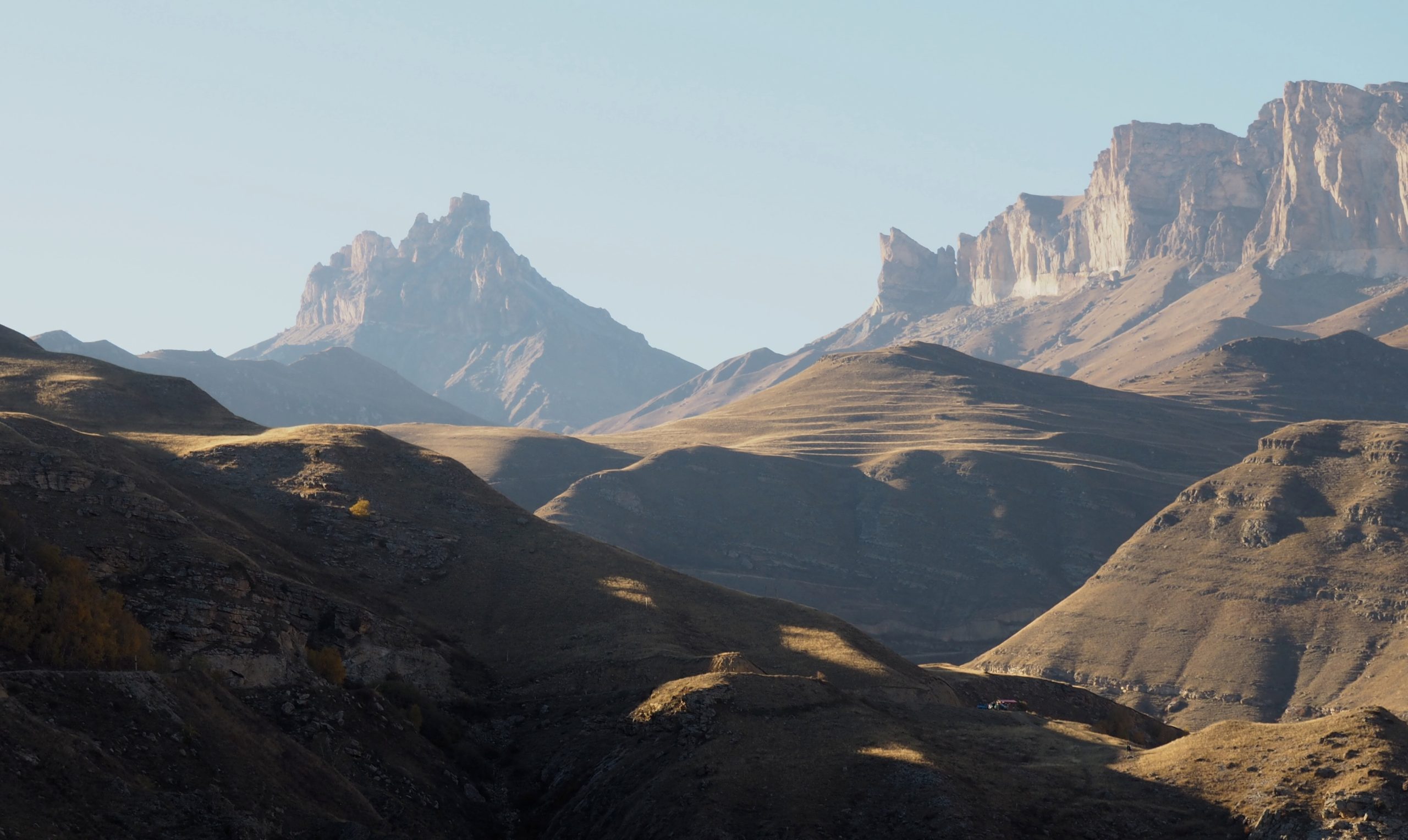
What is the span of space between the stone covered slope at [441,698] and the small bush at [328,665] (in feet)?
2.64

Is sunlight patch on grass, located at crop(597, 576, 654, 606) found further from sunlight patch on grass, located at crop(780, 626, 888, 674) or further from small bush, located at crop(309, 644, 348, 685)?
small bush, located at crop(309, 644, 348, 685)

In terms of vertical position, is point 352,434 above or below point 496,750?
above

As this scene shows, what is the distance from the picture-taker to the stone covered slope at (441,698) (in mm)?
49844

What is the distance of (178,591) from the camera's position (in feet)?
217

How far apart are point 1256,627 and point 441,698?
Answer: 13038 centimetres

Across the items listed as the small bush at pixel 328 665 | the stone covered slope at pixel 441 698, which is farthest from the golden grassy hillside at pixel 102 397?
the small bush at pixel 328 665

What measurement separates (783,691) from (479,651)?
22.5 m

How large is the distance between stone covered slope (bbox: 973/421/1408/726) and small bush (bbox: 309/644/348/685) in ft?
369

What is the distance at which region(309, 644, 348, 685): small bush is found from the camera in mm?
67250

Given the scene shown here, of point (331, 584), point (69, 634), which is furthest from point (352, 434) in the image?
point (69, 634)

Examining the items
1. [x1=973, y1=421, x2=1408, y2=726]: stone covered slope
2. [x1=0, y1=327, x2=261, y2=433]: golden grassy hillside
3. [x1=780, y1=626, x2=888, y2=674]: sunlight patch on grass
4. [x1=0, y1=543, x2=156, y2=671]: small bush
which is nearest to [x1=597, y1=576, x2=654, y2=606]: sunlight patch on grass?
[x1=780, y1=626, x2=888, y2=674]: sunlight patch on grass

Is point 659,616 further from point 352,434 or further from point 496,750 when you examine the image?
point 352,434

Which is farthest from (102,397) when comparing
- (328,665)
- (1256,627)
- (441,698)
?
(1256,627)

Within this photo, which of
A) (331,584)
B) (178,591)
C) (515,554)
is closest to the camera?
(178,591)
